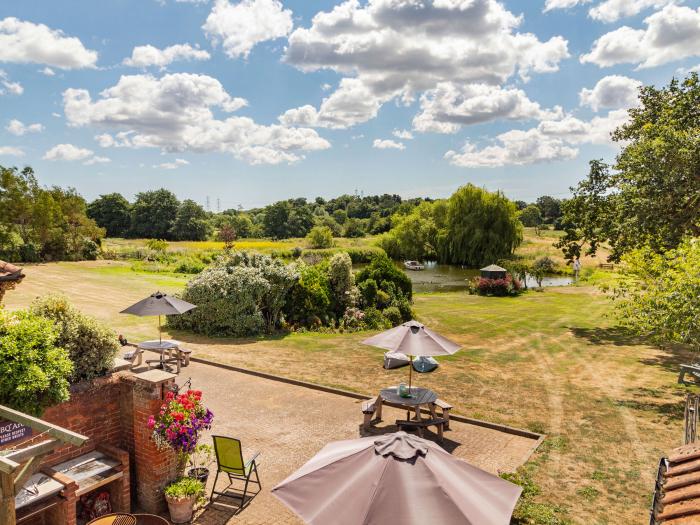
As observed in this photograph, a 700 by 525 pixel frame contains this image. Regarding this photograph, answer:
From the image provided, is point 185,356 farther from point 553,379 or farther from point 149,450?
point 553,379

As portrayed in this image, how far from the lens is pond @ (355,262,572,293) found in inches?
1784

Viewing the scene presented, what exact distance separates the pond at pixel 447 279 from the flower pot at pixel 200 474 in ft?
120

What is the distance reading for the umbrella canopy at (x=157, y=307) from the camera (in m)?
13.2

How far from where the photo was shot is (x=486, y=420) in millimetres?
10609

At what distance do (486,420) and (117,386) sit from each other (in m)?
7.76

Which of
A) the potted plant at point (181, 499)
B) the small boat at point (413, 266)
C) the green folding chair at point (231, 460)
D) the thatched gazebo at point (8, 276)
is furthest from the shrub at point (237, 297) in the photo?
the small boat at point (413, 266)

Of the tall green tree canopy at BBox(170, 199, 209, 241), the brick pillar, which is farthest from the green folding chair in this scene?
the tall green tree canopy at BBox(170, 199, 209, 241)

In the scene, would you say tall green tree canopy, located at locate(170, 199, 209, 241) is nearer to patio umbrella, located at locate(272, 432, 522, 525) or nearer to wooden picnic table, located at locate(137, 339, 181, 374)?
wooden picnic table, located at locate(137, 339, 181, 374)

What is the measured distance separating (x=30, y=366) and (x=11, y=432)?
722 mm

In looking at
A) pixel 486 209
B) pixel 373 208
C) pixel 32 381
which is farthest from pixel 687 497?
pixel 373 208

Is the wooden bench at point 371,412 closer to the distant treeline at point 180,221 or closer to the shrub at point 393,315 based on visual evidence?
the shrub at point 393,315

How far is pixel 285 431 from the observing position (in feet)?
32.2

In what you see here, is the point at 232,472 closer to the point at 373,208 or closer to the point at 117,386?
the point at 117,386

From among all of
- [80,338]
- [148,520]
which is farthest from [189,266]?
[148,520]
